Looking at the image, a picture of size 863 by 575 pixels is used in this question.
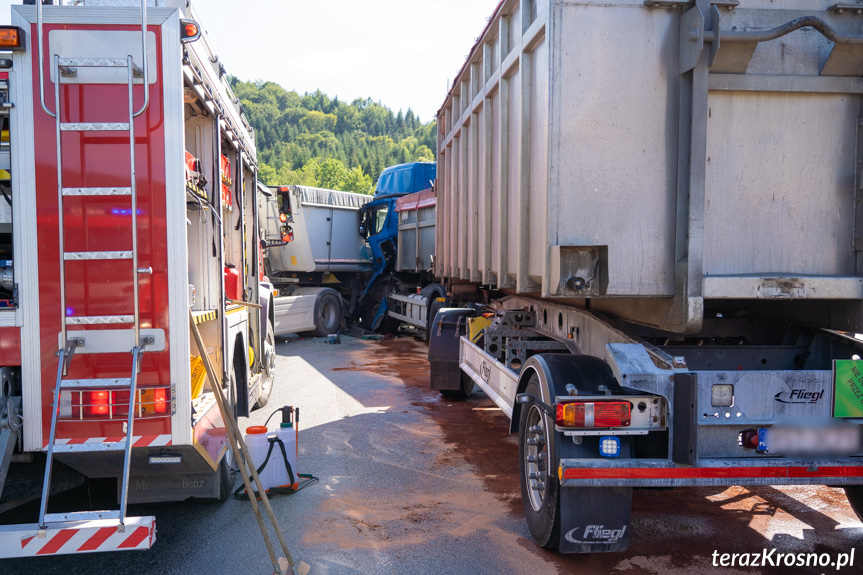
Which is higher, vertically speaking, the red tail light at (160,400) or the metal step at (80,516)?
the red tail light at (160,400)

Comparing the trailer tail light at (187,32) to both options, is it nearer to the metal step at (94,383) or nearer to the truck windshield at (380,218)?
the metal step at (94,383)

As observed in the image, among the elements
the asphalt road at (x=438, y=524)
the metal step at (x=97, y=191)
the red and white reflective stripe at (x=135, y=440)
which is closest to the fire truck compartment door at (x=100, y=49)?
the metal step at (x=97, y=191)

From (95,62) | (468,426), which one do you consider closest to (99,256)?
(95,62)

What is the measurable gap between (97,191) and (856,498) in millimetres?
4796

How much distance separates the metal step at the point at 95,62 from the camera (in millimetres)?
3332

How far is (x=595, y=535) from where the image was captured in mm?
3689

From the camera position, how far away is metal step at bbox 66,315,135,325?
340 centimetres

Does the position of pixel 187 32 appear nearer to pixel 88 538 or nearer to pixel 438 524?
pixel 88 538

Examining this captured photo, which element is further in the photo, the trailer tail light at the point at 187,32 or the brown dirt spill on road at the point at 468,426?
the brown dirt spill on road at the point at 468,426

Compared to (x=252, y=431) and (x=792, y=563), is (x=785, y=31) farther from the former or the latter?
(x=252, y=431)

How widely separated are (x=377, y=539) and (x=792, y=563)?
2444 mm

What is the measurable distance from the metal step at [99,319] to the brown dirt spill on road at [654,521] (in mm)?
1869

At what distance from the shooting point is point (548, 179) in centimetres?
362

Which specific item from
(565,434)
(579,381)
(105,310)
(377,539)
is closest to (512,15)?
(579,381)
